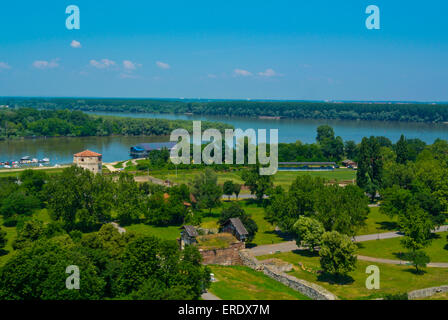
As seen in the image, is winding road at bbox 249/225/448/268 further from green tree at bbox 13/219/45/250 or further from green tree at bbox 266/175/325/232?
green tree at bbox 13/219/45/250

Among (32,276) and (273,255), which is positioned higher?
(32,276)

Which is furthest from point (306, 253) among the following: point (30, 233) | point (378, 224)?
point (30, 233)

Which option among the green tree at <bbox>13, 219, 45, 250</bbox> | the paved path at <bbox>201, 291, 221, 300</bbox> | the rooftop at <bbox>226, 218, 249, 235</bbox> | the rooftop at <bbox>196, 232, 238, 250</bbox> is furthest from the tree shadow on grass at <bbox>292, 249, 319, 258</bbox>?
the green tree at <bbox>13, 219, 45, 250</bbox>

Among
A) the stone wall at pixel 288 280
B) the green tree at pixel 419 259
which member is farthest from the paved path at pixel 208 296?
the green tree at pixel 419 259
